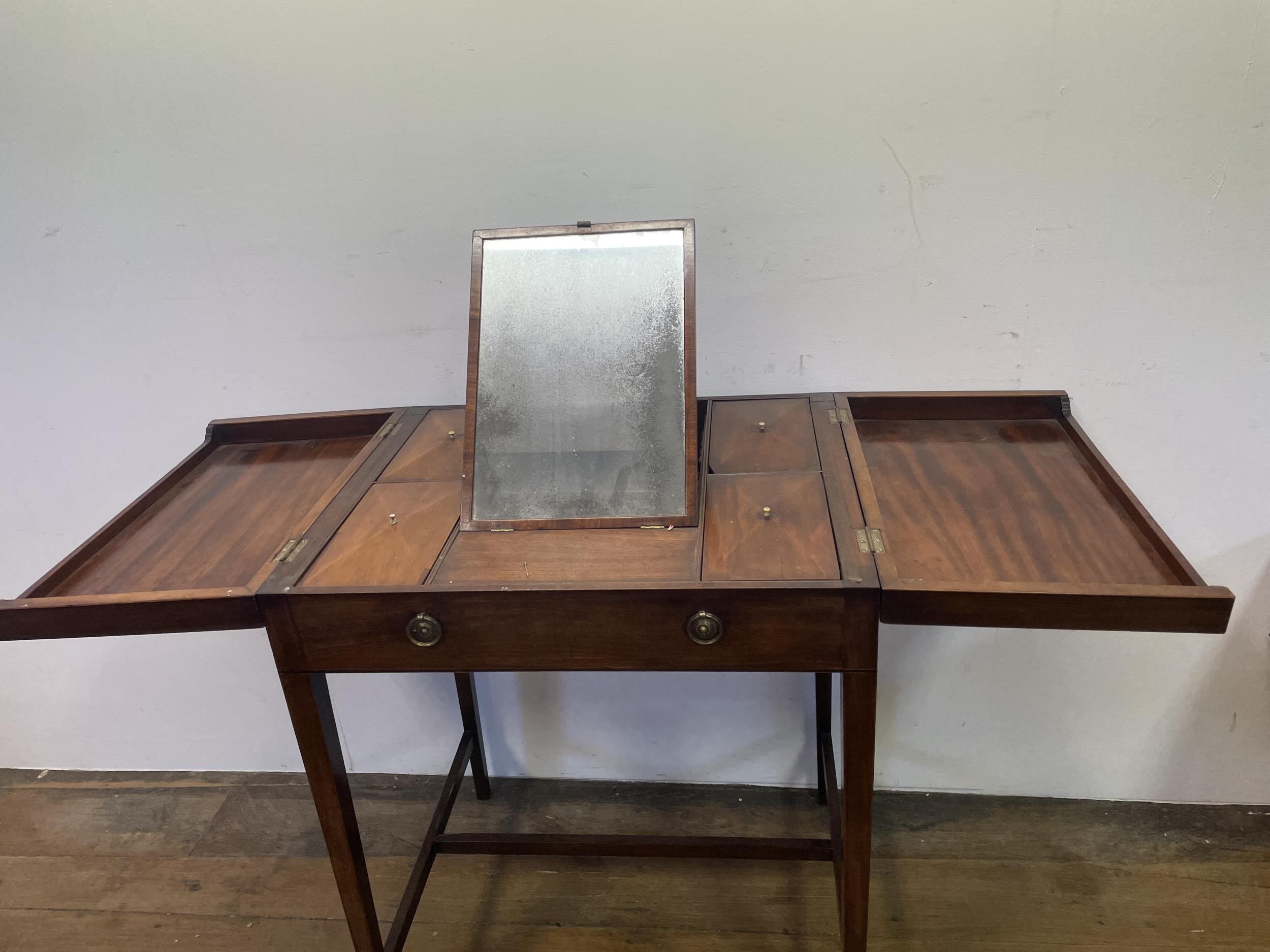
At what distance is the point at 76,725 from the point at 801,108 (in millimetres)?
2219

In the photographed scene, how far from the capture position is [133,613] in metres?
1.23

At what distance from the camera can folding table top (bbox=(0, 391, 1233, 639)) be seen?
1140mm

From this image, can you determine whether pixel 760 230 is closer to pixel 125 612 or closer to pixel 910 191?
pixel 910 191

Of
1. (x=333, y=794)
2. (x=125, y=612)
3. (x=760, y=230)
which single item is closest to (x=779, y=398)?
(x=760, y=230)

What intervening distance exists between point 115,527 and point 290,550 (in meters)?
0.36

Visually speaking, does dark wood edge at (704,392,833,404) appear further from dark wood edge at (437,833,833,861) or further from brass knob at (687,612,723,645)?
dark wood edge at (437,833,833,861)

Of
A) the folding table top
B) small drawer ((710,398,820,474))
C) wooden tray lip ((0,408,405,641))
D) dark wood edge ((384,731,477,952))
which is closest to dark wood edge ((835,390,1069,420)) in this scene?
the folding table top

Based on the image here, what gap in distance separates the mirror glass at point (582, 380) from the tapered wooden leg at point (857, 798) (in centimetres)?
37

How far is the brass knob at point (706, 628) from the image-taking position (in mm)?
1159

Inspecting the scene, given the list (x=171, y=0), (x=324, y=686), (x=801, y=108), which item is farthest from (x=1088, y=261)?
(x=171, y=0)

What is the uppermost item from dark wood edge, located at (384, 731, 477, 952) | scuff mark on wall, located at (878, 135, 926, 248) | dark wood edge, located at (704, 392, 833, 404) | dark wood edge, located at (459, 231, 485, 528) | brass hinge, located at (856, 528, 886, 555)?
scuff mark on wall, located at (878, 135, 926, 248)

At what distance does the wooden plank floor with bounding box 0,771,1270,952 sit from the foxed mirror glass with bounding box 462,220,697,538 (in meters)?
1.00

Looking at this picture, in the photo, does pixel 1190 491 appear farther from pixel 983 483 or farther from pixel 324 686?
pixel 324 686

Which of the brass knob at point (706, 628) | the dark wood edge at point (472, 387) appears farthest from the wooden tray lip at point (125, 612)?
the brass knob at point (706, 628)
